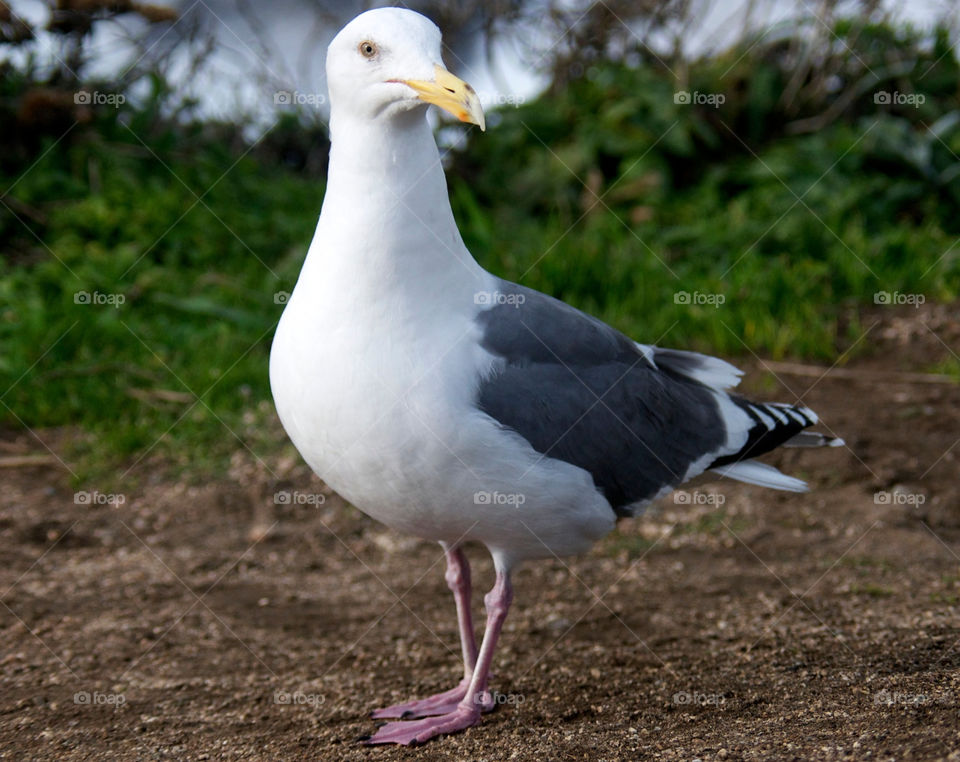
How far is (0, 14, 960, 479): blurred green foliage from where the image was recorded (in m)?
6.39

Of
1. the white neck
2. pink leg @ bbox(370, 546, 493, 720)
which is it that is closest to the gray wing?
the white neck

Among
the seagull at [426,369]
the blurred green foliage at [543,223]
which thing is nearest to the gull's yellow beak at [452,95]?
the seagull at [426,369]

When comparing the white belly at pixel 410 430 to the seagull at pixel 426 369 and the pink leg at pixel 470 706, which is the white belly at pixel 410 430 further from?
the pink leg at pixel 470 706

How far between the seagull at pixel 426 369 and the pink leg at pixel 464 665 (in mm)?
12

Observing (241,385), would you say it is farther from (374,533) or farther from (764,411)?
(764,411)

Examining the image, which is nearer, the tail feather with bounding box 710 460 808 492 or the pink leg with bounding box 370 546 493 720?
the pink leg with bounding box 370 546 493 720

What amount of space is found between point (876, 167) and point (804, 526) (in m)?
3.98

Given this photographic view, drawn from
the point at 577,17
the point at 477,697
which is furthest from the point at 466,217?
the point at 477,697

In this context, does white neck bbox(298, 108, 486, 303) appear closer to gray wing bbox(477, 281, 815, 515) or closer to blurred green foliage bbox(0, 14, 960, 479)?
gray wing bbox(477, 281, 815, 515)

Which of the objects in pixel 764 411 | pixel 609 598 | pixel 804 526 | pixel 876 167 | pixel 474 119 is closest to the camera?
pixel 474 119

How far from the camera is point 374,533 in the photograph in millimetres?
5527

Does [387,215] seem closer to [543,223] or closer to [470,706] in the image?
[470,706]

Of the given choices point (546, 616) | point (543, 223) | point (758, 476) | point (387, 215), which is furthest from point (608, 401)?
point (543, 223)

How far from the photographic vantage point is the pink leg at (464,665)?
384 centimetres
